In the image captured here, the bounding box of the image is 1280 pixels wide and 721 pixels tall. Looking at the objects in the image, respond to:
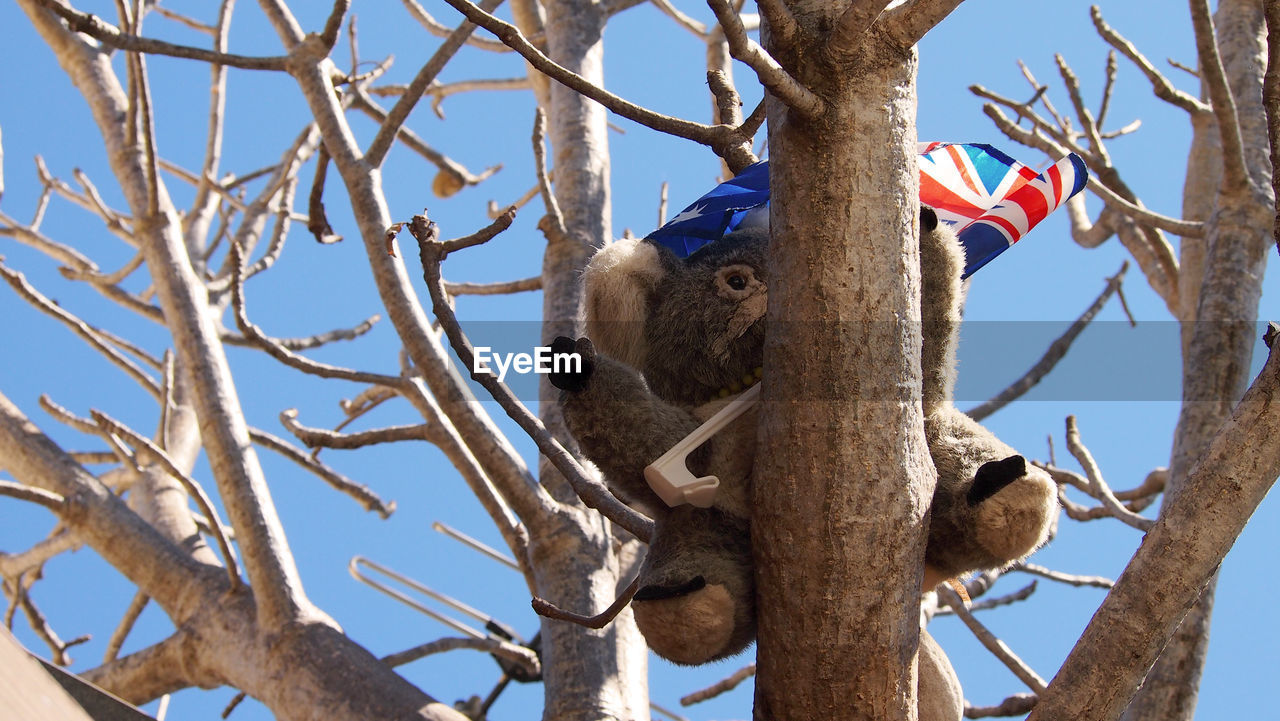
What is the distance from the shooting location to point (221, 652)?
2.63m

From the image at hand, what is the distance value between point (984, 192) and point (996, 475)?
555 mm

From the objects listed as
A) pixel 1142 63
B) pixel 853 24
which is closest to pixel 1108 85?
pixel 1142 63

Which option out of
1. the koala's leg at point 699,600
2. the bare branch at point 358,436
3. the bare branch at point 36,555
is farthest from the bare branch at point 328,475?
the koala's leg at point 699,600

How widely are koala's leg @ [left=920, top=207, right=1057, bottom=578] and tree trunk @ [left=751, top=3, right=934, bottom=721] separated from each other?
0.20 meters

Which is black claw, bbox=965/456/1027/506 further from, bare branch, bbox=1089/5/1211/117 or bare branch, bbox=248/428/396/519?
bare branch, bbox=248/428/396/519

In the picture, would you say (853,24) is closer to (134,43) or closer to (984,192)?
(984,192)

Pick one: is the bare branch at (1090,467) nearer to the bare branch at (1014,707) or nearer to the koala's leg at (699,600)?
the bare branch at (1014,707)

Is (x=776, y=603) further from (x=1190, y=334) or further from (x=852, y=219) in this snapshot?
(x=1190, y=334)

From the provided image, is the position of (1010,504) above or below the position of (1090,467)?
below

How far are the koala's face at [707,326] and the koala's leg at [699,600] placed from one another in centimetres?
33

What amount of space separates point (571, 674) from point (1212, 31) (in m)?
2.22

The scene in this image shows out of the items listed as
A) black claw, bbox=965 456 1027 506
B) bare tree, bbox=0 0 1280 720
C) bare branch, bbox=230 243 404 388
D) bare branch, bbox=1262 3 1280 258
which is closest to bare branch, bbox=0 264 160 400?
bare tree, bbox=0 0 1280 720

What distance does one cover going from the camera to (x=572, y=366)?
1.65 meters

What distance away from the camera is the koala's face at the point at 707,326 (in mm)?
1911
